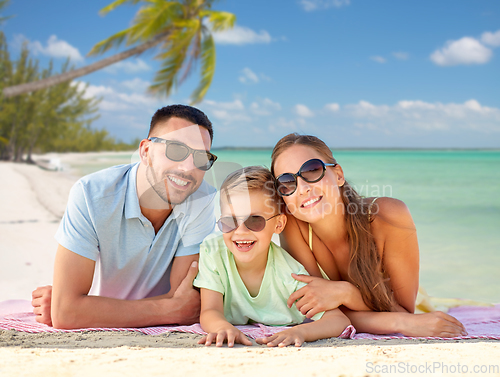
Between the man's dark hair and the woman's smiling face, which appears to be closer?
the woman's smiling face

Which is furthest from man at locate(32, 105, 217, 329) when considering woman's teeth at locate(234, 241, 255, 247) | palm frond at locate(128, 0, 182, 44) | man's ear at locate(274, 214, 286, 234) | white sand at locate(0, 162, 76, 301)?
palm frond at locate(128, 0, 182, 44)

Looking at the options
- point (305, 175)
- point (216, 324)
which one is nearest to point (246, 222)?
point (305, 175)

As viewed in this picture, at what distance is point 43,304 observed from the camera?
2.64 metres

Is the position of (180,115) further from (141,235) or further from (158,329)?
(158,329)

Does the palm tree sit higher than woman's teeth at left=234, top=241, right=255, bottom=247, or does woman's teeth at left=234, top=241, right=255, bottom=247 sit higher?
the palm tree

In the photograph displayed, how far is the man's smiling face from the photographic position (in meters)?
2.77

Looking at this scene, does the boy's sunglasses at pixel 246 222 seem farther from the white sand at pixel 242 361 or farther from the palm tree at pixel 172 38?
the palm tree at pixel 172 38

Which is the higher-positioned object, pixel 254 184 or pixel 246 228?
pixel 254 184

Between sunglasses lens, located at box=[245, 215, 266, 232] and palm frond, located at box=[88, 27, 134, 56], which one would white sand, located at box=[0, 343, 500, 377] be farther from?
palm frond, located at box=[88, 27, 134, 56]

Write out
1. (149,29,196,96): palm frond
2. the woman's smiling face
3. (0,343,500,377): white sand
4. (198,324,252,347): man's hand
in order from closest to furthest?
(0,343,500,377): white sand, (198,324,252,347): man's hand, the woman's smiling face, (149,29,196,96): palm frond

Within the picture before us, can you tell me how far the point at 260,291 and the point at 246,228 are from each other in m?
0.44

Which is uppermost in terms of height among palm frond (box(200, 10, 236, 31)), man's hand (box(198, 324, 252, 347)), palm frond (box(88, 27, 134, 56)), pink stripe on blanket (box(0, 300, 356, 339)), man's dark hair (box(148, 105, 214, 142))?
palm frond (box(200, 10, 236, 31))

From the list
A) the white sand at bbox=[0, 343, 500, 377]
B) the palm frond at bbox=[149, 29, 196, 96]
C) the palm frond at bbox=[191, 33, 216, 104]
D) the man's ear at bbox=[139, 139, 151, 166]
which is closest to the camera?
the white sand at bbox=[0, 343, 500, 377]

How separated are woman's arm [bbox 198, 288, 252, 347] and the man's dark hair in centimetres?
126
